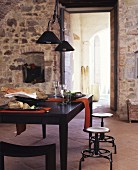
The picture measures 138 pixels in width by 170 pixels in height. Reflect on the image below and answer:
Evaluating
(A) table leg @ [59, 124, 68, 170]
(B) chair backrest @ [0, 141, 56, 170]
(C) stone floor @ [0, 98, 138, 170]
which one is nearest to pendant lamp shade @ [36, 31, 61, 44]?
(C) stone floor @ [0, 98, 138, 170]

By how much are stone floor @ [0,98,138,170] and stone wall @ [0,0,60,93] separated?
162cm

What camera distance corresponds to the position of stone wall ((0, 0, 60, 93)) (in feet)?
→ 26.1

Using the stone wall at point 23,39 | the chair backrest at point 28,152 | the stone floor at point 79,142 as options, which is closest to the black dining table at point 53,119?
the chair backrest at point 28,152

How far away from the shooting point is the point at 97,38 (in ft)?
48.6

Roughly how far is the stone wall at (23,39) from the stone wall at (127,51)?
5.49ft

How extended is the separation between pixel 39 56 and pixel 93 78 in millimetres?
7033

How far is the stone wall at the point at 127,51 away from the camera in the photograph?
7.45 metres

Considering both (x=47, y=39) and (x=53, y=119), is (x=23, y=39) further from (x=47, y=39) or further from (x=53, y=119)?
(x=53, y=119)

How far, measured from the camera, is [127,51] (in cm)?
749

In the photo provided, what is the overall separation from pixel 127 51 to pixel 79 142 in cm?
310

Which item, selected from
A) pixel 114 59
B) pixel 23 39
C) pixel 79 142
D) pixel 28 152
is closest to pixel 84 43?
pixel 114 59

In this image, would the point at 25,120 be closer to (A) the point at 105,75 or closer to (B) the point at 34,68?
(B) the point at 34,68

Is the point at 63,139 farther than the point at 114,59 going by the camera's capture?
No

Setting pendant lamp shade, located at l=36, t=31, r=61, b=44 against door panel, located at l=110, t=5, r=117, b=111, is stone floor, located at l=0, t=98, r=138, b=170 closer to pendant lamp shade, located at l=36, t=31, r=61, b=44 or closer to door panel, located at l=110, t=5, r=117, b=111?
door panel, located at l=110, t=5, r=117, b=111
